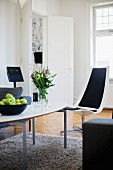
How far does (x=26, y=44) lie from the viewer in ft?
18.8

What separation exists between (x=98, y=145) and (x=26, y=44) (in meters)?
4.24

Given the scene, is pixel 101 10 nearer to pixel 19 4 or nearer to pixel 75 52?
pixel 75 52

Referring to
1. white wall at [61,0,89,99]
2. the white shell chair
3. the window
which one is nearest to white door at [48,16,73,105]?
white wall at [61,0,89,99]

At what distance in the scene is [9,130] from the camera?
4.28m

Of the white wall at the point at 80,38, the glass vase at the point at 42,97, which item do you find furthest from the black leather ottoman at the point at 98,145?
the white wall at the point at 80,38

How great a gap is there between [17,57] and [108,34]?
8.47 feet

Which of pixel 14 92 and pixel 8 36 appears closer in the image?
pixel 14 92

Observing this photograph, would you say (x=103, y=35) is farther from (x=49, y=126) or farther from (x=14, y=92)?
(x=14, y=92)

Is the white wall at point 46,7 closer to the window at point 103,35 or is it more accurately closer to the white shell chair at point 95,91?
the window at point 103,35

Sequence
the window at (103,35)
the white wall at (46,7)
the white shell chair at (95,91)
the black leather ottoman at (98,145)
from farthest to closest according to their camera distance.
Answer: the window at (103,35) < the white wall at (46,7) < the white shell chair at (95,91) < the black leather ottoman at (98,145)

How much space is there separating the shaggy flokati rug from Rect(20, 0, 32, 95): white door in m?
2.20

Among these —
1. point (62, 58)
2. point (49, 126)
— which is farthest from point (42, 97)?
point (62, 58)

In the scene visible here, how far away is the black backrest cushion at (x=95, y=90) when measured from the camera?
3766 millimetres

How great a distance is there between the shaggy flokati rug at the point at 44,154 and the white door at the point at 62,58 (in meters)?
3.11
